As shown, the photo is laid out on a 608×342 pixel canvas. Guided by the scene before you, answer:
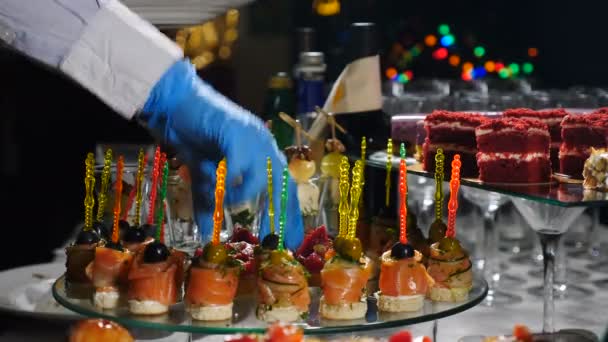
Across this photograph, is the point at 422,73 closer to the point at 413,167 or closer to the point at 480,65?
the point at 480,65

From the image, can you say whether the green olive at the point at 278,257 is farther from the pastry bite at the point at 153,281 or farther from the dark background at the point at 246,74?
the dark background at the point at 246,74

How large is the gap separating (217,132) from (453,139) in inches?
22.3

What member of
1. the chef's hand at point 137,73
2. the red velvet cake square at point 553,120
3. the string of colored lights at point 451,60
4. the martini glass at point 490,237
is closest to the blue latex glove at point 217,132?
the chef's hand at point 137,73

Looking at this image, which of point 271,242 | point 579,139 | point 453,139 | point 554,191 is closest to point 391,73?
point 453,139

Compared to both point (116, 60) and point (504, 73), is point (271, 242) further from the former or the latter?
point (504, 73)

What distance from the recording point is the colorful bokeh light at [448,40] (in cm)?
397

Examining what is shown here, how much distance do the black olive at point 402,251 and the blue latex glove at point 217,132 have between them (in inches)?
16.9

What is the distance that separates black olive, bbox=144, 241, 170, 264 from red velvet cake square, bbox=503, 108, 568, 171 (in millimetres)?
940

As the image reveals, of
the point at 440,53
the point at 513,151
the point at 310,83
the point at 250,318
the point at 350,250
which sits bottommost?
the point at 250,318

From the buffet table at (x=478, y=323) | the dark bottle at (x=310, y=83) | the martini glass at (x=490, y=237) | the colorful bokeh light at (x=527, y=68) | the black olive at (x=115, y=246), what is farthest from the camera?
the colorful bokeh light at (x=527, y=68)

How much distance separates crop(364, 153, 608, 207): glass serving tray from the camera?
5.09 ft

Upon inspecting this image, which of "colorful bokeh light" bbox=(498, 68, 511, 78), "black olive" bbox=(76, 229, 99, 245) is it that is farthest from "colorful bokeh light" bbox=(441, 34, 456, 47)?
"black olive" bbox=(76, 229, 99, 245)

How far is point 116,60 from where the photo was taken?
1946 millimetres

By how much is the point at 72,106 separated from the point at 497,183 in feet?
9.92
